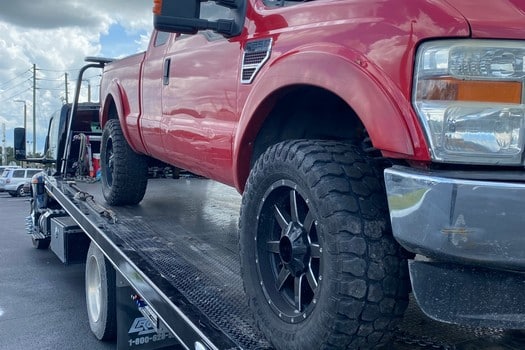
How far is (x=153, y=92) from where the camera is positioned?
14.6ft

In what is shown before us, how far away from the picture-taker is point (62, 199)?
21.1 ft

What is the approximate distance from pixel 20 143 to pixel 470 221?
Answer: 8.36 m

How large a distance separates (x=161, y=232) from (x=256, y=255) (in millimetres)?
2201

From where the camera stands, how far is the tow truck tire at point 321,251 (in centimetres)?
198

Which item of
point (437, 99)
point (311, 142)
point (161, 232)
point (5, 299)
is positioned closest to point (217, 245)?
point (161, 232)

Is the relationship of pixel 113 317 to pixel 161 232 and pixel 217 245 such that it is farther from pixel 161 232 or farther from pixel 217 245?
pixel 217 245

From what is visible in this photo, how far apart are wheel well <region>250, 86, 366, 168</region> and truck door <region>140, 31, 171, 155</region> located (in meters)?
1.64

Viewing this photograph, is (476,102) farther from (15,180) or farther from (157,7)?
(15,180)

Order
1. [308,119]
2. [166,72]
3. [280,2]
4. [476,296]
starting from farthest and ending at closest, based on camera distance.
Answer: [166,72] < [280,2] < [308,119] < [476,296]

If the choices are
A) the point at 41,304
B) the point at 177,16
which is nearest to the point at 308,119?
the point at 177,16

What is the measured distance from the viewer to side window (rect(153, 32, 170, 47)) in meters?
4.37

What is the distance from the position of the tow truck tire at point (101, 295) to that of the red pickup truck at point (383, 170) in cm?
248

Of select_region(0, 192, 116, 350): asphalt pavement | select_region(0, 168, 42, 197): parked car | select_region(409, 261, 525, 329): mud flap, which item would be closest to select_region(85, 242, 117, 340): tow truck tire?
select_region(0, 192, 116, 350): asphalt pavement

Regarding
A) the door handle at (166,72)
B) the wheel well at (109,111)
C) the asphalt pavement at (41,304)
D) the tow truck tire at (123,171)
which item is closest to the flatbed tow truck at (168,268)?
the tow truck tire at (123,171)
